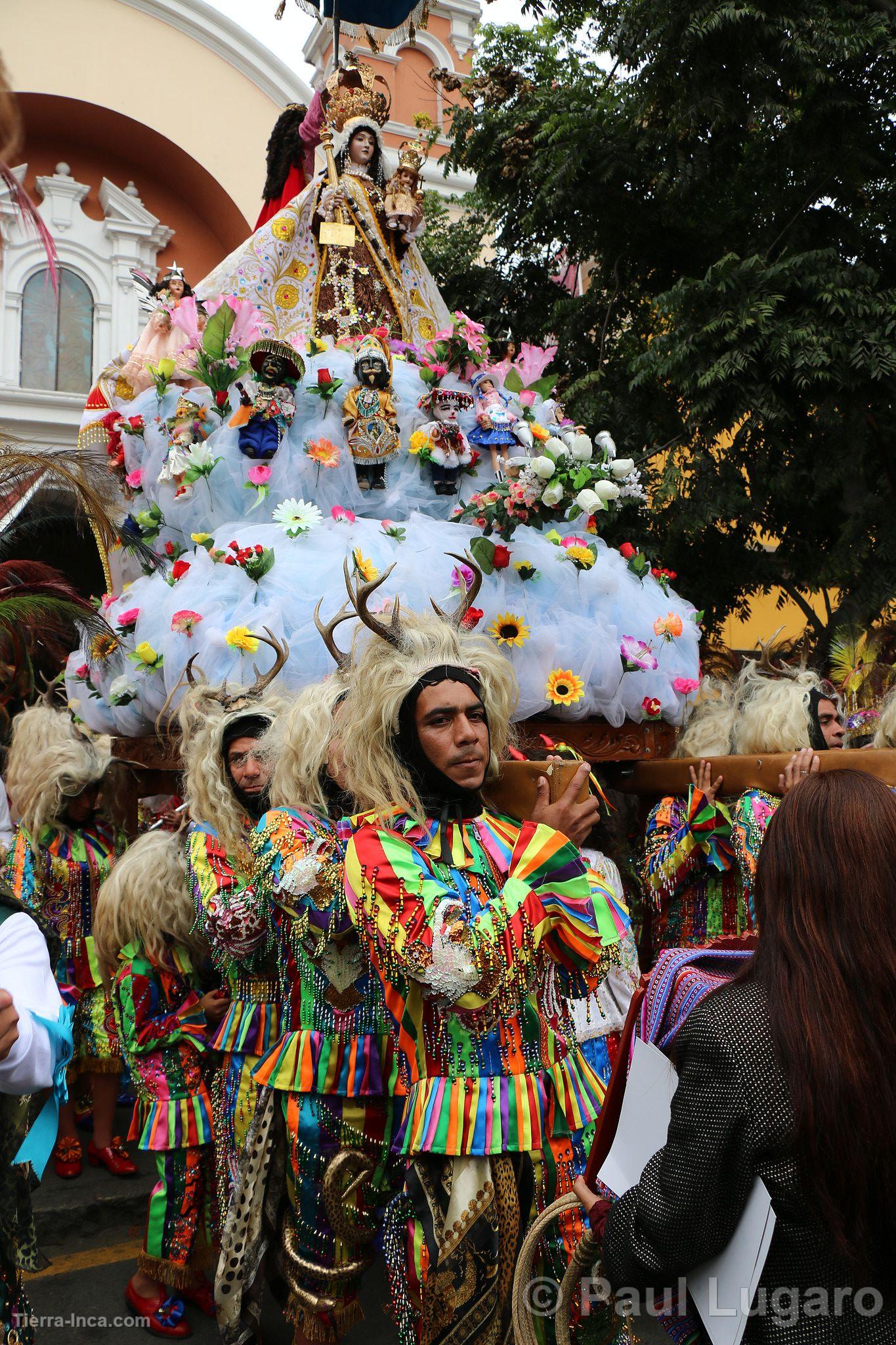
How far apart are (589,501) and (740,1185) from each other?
320 centimetres

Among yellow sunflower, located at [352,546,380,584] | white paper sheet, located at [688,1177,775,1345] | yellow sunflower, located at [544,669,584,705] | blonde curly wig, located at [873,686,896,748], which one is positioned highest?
yellow sunflower, located at [352,546,380,584]

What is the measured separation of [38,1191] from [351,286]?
4.76 meters

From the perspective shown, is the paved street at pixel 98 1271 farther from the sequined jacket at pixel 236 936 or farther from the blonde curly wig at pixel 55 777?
the blonde curly wig at pixel 55 777

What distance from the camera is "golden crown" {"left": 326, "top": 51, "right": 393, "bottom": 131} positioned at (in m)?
6.13

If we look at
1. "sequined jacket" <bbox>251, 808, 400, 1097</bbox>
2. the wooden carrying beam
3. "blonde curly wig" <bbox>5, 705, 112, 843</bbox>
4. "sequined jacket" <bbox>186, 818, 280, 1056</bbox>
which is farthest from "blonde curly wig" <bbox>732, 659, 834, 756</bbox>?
"blonde curly wig" <bbox>5, 705, 112, 843</bbox>

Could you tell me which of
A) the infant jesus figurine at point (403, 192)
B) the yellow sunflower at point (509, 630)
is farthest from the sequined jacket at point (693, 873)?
the infant jesus figurine at point (403, 192)

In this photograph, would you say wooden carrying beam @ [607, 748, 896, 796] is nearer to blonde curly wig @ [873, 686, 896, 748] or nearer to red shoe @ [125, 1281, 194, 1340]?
blonde curly wig @ [873, 686, 896, 748]

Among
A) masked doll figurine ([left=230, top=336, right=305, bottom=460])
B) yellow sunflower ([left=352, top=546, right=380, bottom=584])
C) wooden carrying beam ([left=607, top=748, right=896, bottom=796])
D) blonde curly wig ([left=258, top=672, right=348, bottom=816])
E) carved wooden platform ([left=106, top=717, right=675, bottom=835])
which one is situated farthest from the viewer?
masked doll figurine ([left=230, top=336, right=305, bottom=460])

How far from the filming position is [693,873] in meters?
4.39

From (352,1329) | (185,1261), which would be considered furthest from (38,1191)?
(352,1329)

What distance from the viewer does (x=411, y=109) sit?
14.5 metres

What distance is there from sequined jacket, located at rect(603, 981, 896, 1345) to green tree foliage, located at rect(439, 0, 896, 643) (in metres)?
5.80

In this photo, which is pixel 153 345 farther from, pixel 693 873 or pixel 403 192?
pixel 693 873

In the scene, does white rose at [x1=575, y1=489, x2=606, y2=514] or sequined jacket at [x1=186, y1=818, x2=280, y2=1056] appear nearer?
sequined jacket at [x1=186, y1=818, x2=280, y2=1056]
